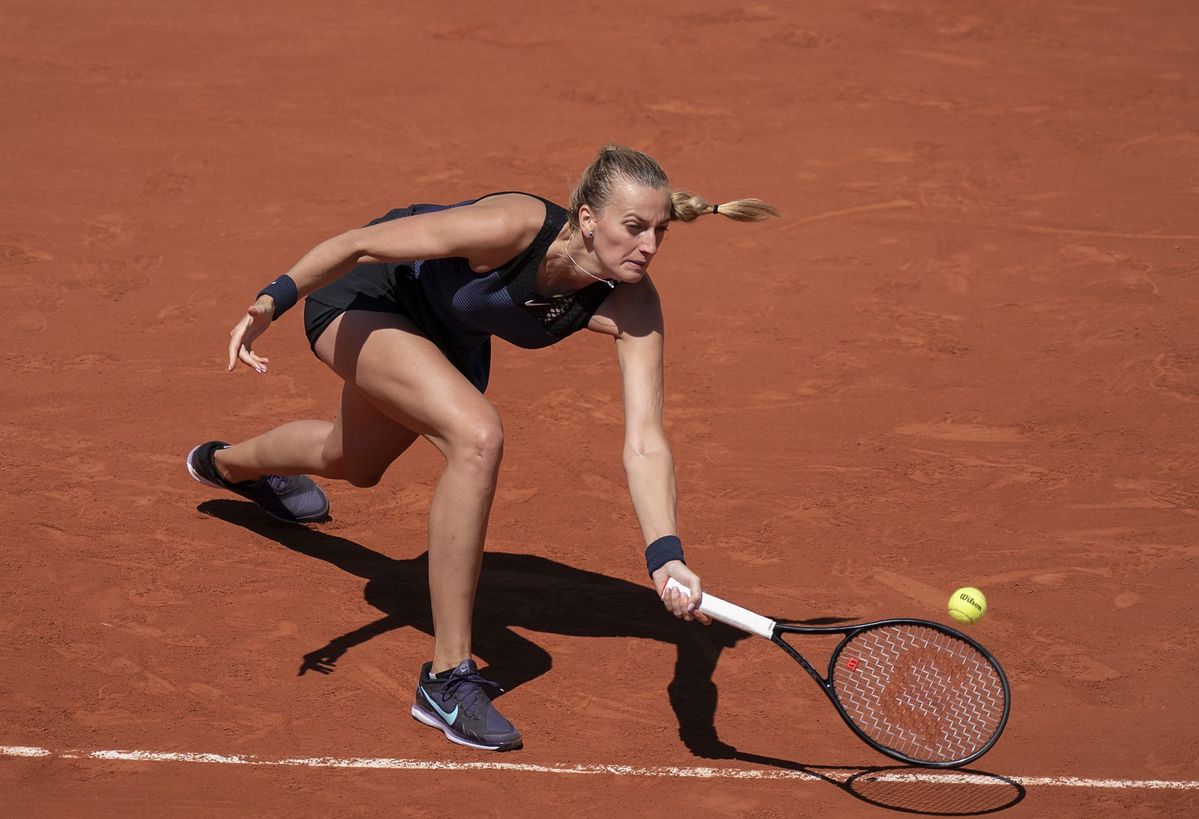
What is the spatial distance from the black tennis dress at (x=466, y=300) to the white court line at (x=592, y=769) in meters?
1.30

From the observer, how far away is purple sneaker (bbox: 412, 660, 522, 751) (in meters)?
4.43

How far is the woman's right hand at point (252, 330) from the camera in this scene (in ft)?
14.0

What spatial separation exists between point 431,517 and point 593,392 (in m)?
2.44

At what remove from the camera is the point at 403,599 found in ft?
17.5

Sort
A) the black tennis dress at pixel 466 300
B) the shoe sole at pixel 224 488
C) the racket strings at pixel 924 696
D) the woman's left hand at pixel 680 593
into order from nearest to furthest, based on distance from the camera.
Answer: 1. the woman's left hand at pixel 680 593
2. the racket strings at pixel 924 696
3. the black tennis dress at pixel 466 300
4. the shoe sole at pixel 224 488

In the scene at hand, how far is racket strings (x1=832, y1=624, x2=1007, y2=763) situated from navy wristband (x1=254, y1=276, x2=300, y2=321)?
6.48 feet

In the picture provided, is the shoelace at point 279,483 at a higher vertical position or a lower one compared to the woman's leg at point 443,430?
lower

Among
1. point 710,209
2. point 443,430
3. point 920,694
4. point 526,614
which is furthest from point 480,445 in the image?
point 920,694

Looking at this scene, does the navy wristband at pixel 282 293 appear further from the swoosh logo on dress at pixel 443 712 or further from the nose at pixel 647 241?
the swoosh logo on dress at pixel 443 712

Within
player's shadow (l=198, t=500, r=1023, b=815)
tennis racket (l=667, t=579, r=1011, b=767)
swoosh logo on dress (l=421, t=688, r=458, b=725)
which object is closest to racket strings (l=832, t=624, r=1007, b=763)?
tennis racket (l=667, t=579, r=1011, b=767)

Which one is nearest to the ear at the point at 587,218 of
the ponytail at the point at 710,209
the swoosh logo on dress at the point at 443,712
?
the ponytail at the point at 710,209

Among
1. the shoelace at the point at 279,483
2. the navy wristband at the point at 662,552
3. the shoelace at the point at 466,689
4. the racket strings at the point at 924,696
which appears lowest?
the shoelace at the point at 466,689

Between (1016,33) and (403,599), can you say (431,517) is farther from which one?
(1016,33)

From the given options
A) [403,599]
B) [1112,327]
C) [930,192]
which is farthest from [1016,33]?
[403,599]
